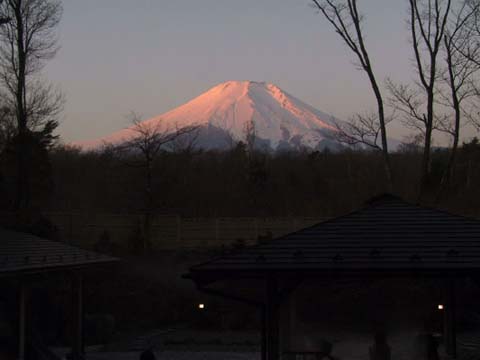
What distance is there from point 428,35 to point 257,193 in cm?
1466

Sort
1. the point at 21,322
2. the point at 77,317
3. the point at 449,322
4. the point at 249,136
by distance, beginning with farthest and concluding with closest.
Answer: the point at 249,136 < the point at 77,317 < the point at 21,322 < the point at 449,322

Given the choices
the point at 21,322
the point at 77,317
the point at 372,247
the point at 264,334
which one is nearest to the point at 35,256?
the point at 21,322

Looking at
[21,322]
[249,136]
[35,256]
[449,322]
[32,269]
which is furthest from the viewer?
[249,136]

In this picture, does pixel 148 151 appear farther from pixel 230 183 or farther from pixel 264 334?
pixel 264 334

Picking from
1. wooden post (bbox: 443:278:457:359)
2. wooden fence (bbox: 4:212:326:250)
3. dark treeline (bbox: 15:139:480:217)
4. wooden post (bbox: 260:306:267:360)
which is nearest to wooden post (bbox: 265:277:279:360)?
wooden post (bbox: 260:306:267:360)

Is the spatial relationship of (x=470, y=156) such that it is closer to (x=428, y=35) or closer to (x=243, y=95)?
(x=428, y=35)

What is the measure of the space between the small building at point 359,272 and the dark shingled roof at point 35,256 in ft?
11.5

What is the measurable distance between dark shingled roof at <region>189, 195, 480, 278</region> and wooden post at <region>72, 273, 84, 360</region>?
6.21 metres

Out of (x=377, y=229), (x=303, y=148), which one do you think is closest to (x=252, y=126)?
(x=303, y=148)

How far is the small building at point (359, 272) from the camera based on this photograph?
904 centimetres

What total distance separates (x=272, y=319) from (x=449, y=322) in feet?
10.4

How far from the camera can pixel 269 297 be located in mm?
9203

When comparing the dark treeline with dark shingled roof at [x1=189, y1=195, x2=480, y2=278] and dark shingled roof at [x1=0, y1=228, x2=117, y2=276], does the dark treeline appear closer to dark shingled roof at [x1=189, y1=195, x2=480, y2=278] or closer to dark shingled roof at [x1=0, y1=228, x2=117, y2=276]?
dark shingled roof at [x1=0, y1=228, x2=117, y2=276]

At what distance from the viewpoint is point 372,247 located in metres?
9.46
